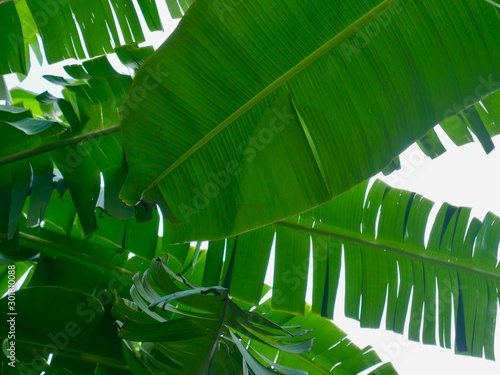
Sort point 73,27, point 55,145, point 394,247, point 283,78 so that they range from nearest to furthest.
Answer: point 283,78, point 55,145, point 73,27, point 394,247

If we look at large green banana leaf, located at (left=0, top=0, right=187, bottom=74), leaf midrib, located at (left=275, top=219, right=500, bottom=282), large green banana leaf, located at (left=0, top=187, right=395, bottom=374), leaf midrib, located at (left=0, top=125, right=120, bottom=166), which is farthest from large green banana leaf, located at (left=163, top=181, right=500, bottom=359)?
large green banana leaf, located at (left=0, top=0, right=187, bottom=74)

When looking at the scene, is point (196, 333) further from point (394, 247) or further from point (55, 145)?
point (394, 247)

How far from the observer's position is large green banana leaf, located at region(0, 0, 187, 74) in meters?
1.31

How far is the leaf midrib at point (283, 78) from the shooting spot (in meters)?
0.95

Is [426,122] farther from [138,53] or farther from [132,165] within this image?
[138,53]

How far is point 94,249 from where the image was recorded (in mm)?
1380

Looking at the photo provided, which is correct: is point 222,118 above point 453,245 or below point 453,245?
below

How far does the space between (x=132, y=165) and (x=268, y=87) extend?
289 millimetres

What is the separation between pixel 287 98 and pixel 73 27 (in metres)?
0.69

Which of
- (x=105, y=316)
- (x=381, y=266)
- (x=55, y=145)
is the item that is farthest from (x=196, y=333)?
(x=381, y=266)

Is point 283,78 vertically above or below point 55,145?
above

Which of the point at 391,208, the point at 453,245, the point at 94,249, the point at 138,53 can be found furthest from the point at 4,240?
the point at 453,245

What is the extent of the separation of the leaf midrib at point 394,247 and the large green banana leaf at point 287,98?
0.45 meters

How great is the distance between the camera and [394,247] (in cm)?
149
